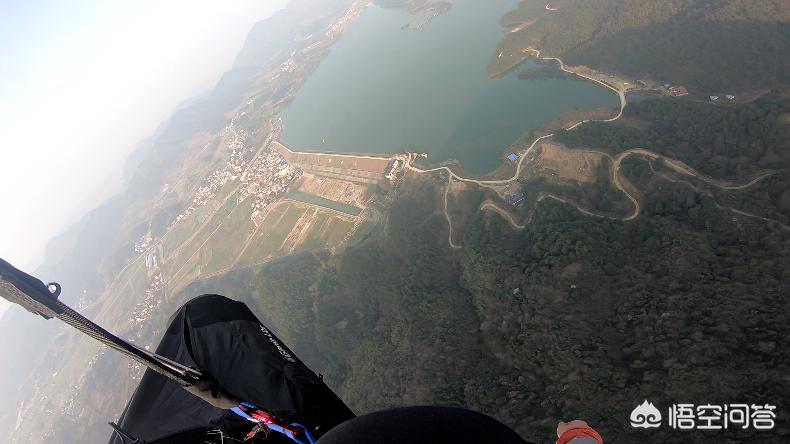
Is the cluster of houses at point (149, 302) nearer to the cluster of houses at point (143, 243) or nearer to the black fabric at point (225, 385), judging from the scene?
the cluster of houses at point (143, 243)

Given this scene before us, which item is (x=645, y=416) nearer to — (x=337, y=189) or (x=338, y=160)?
(x=337, y=189)

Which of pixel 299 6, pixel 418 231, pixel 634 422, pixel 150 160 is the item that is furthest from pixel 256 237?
pixel 299 6

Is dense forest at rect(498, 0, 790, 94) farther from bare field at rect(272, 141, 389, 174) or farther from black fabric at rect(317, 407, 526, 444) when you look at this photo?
black fabric at rect(317, 407, 526, 444)

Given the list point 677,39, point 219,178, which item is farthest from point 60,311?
Answer: point 219,178

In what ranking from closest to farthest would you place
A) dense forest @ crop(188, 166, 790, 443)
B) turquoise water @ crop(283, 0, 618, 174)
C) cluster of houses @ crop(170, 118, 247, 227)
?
1. dense forest @ crop(188, 166, 790, 443)
2. turquoise water @ crop(283, 0, 618, 174)
3. cluster of houses @ crop(170, 118, 247, 227)

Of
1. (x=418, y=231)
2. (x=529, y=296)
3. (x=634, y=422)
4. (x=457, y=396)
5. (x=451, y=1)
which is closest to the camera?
(x=634, y=422)

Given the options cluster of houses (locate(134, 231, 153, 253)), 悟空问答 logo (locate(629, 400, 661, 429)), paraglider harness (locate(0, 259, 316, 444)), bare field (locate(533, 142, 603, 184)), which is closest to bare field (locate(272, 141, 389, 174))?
bare field (locate(533, 142, 603, 184))

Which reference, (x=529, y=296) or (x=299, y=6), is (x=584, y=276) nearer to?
(x=529, y=296)
